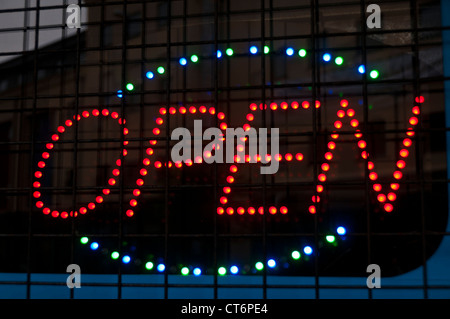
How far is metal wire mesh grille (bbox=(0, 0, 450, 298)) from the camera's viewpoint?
9.26ft

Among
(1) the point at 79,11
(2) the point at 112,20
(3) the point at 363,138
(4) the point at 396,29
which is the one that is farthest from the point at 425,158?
(1) the point at 79,11

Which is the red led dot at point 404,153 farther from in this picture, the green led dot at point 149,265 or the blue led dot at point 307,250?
the green led dot at point 149,265

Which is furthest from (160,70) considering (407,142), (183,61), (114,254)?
(407,142)

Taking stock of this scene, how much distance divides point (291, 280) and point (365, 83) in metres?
1.17

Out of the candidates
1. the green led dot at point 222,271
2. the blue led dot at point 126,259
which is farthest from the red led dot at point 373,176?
the blue led dot at point 126,259

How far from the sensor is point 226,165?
2959 millimetres

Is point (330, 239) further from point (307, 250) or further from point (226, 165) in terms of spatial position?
point (226, 165)

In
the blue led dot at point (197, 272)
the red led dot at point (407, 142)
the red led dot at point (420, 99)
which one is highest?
the red led dot at point (420, 99)

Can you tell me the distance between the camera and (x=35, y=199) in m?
3.12

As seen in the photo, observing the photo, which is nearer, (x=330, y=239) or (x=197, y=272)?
(x=330, y=239)

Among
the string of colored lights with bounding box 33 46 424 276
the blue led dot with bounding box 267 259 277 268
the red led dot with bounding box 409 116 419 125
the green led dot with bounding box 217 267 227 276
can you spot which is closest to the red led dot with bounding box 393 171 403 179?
the string of colored lights with bounding box 33 46 424 276

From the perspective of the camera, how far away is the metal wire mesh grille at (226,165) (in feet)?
9.26
